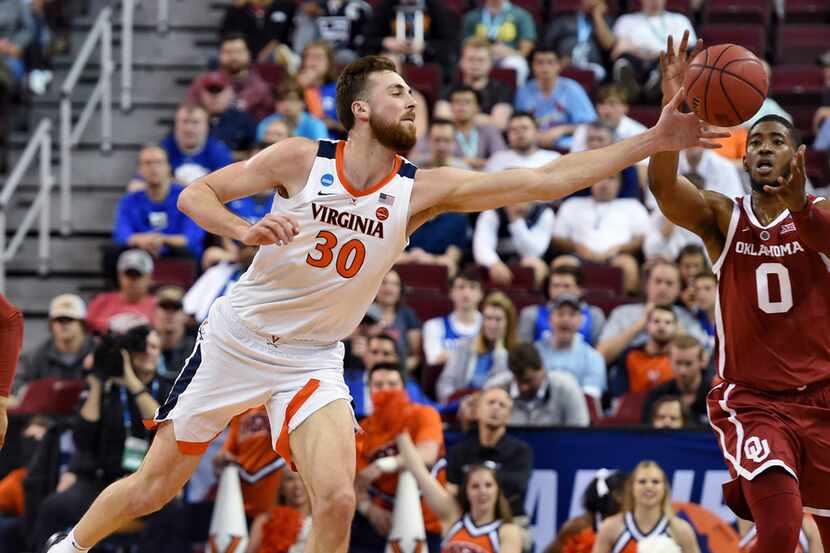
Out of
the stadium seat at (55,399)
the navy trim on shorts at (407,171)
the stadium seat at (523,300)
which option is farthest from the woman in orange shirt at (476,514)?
the navy trim on shorts at (407,171)

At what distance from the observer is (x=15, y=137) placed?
1572cm

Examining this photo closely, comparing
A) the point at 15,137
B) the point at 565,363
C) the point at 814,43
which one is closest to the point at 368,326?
the point at 565,363

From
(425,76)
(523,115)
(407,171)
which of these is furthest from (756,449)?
(425,76)

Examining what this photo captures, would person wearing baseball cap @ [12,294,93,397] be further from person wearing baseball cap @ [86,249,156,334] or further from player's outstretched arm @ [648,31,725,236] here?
player's outstretched arm @ [648,31,725,236]

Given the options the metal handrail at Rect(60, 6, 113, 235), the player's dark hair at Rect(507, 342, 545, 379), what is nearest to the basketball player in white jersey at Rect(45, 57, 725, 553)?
the player's dark hair at Rect(507, 342, 545, 379)

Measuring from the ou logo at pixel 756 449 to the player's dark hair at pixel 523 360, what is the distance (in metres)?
3.87

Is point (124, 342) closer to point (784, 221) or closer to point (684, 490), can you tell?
point (684, 490)

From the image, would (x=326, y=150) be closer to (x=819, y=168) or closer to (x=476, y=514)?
(x=476, y=514)

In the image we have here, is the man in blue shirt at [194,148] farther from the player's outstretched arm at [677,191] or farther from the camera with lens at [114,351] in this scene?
the player's outstretched arm at [677,191]

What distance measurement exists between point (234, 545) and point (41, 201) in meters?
5.44

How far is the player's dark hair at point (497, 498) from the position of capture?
9.59 m

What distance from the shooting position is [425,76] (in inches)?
595

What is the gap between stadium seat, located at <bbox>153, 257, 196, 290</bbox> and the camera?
12.9 meters

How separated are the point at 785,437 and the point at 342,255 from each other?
2.04 m
